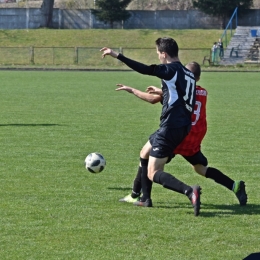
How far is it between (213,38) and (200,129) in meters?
47.4

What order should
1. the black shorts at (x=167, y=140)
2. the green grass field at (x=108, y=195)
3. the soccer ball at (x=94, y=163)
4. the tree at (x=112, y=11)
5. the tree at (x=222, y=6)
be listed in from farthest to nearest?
the tree at (x=112, y=11)
the tree at (x=222, y=6)
the soccer ball at (x=94, y=163)
the black shorts at (x=167, y=140)
the green grass field at (x=108, y=195)

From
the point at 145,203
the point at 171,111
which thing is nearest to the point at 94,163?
the point at 145,203

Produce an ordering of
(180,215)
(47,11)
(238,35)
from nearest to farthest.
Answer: (180,215) < (238,35) < (47,11)

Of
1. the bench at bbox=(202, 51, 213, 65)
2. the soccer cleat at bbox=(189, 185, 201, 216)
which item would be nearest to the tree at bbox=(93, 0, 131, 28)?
the bench at bbox=(202, 51, 213, 65)

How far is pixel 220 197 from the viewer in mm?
8336

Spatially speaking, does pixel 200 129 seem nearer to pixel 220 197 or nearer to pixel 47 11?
pixel 220 197

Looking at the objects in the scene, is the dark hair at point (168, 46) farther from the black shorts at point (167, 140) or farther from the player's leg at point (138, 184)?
the player's leg at point (138, 184)

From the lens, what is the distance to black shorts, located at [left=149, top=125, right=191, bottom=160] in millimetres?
7266

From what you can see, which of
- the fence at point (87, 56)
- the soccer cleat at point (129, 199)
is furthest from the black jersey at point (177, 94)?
the fence at point (87, 56)

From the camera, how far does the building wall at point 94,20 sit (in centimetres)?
6191

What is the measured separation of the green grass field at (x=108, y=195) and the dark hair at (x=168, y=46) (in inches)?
63.7

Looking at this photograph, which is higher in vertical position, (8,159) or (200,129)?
(200,129)

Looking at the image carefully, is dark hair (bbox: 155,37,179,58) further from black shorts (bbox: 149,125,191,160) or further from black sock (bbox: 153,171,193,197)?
black sock (bbox: 153,171,193,197)

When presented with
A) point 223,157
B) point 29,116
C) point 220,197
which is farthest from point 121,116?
point 220,197
